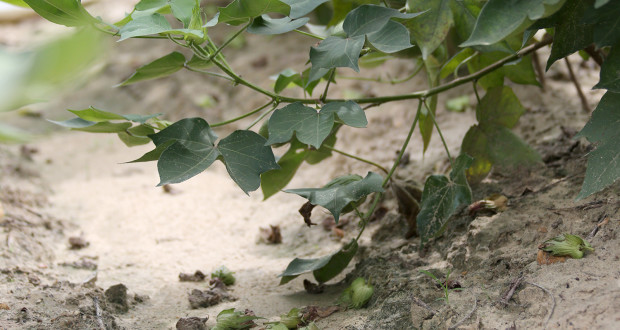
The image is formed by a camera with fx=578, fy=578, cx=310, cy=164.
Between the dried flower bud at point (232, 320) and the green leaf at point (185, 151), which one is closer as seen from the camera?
the green leaf at point (185, 151)

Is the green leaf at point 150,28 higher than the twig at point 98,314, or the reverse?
the green leaf at point 150,28

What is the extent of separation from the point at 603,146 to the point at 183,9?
0.81m

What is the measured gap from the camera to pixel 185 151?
1.10 m

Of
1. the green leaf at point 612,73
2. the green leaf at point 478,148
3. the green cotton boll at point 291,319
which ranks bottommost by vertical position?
the green cotton boll at point 291,319

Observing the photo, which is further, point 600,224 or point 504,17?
point 600,224

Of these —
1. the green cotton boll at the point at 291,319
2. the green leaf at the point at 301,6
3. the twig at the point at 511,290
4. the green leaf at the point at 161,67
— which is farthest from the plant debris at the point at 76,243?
the twig at the point at 511,290

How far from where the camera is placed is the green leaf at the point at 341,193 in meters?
1.14

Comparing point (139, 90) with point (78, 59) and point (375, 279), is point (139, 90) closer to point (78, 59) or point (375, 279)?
point (375, 279)

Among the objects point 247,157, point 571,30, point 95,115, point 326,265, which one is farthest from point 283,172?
point 571,30

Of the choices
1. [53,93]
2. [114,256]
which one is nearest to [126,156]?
[114,256]

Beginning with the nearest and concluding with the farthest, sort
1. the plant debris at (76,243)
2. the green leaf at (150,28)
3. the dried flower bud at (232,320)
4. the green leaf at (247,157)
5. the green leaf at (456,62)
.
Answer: the green leaf at (150,28) < the green leaf at (247,157) < the dried flower bud at (232,320) < the green leaf at (456,62) < the plant debris at (76,243)

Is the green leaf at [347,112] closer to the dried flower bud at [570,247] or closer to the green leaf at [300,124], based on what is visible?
the green leaf at [300,124]

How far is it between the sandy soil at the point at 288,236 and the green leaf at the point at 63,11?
59cm

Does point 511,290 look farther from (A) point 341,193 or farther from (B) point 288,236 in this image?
(B) point 288,236
